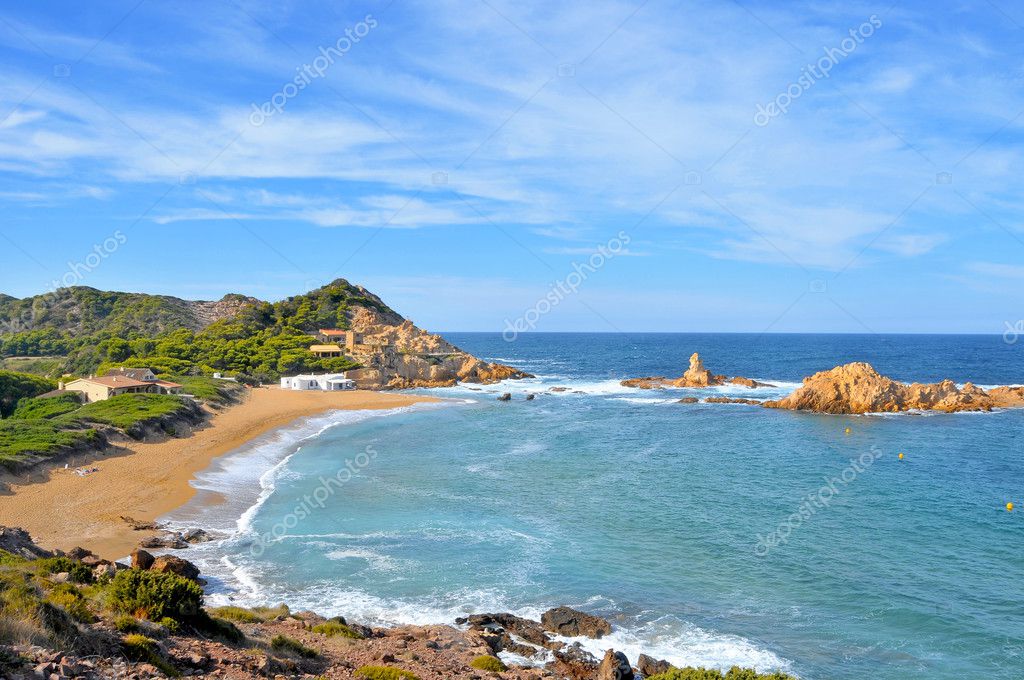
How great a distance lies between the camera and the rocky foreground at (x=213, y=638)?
9.59m

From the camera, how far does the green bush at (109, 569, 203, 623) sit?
12.8 metres

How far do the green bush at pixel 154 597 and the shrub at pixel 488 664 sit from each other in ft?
20.5

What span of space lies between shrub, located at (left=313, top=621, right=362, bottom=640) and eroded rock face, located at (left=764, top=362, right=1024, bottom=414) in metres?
54.2

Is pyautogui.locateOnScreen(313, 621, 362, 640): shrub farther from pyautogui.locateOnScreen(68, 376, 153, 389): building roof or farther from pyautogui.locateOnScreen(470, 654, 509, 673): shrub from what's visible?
pyautogui.locateOnScreen(68, 376, 153, 389): building roof

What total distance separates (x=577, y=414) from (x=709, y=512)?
103 ft

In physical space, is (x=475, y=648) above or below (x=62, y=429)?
below

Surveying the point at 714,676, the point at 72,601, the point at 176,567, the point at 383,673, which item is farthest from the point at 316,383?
the point at 714,676

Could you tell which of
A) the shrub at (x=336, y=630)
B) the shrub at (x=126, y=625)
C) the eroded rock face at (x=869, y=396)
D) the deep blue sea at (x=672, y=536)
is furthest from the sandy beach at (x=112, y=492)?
the eroded rock face at (x=869, y=396)

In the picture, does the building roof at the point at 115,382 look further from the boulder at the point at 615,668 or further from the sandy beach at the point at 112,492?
the boulder at the point at 615,668

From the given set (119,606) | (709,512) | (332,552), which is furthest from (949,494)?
(119,606)

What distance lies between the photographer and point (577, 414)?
194 feet

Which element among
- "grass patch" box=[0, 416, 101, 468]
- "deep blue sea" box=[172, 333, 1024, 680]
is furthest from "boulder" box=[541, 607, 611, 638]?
"grass patch" box=[0, 416, 101, 468]

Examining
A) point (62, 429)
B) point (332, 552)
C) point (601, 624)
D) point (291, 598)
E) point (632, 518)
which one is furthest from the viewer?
point (62, 429)

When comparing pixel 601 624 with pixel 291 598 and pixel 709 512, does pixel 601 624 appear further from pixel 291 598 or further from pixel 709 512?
pixel 709 512
